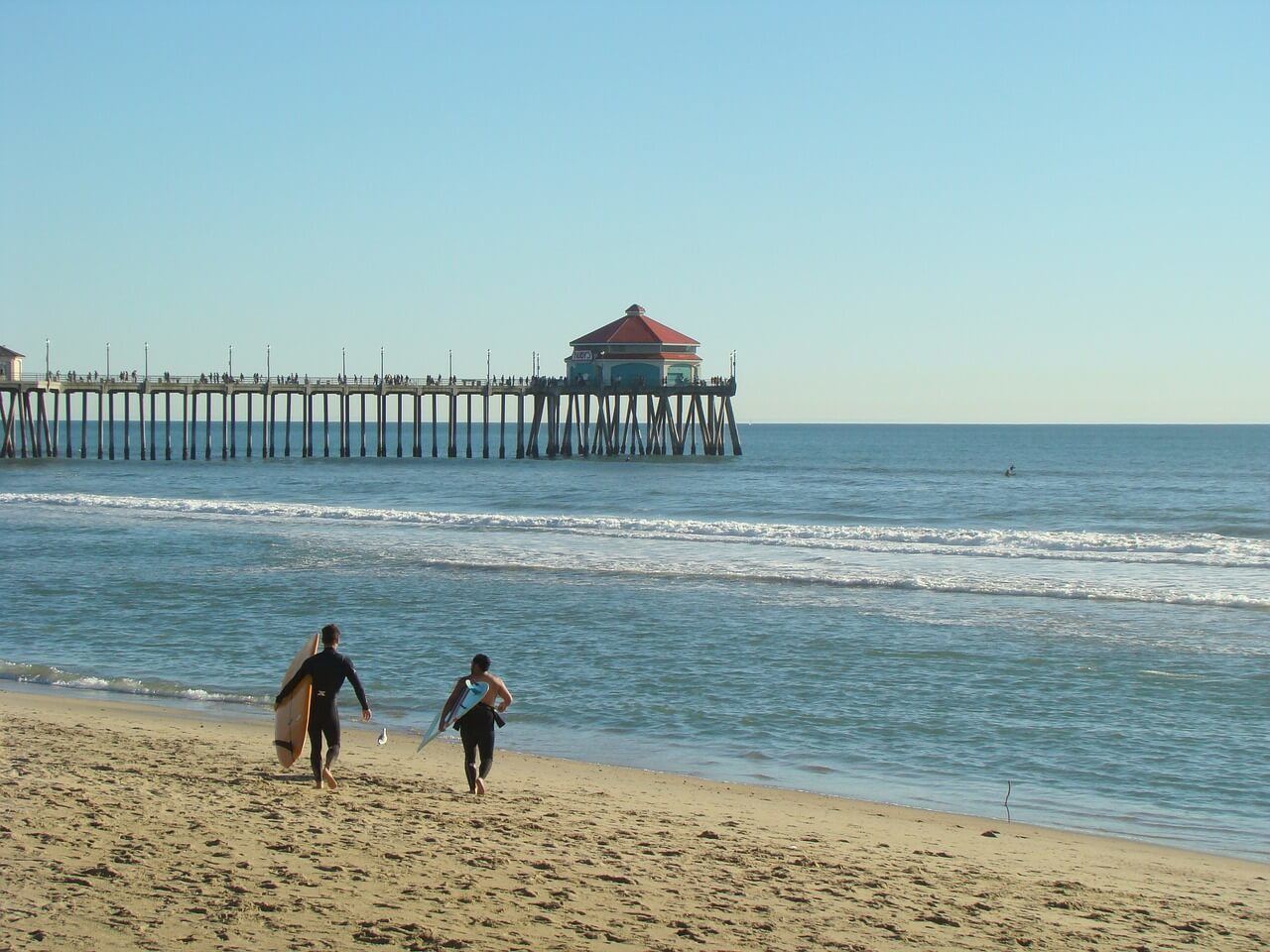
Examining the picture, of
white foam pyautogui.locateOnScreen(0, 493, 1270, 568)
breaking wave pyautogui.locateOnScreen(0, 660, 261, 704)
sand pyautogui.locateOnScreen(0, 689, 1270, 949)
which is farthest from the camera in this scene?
white foam pyautogui.locateOnScreen(0, 493, 1270, 568)

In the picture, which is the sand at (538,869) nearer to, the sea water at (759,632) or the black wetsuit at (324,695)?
the black wetsuit at (324,695)

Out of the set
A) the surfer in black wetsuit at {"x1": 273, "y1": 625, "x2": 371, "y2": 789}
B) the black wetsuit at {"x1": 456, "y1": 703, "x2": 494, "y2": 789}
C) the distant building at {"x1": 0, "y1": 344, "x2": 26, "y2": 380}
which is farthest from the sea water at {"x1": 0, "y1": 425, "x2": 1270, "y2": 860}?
the distant building at {"x1": 0, "y1": 344, "x2": 26, "y2": 380}

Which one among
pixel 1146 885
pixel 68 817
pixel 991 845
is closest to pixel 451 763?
pixel 68 817

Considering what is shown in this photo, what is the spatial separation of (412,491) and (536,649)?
34.1 m

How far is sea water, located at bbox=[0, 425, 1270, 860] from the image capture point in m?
11.9

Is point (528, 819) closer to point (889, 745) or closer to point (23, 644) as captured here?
point (889, 745)

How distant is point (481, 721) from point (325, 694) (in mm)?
1179

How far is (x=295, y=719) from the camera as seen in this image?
10219 millimetres

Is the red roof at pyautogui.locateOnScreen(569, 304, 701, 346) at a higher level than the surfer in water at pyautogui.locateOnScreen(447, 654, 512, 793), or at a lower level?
higher

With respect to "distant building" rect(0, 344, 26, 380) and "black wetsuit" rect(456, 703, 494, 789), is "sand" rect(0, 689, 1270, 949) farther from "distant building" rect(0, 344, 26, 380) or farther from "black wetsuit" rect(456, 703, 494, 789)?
"distant building" rect(0, 344, 26, 380)

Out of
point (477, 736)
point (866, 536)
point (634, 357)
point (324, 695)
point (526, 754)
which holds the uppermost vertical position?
point (634, 357)

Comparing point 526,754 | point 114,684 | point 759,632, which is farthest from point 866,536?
point 526,754

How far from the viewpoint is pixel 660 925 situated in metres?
6.94

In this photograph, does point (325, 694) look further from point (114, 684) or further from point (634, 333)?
point (634, 333)
